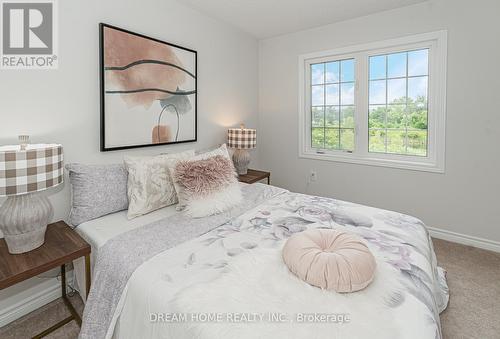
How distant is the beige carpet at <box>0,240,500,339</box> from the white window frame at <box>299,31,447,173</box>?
971 millimetres

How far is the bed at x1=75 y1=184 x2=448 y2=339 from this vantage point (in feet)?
3.23

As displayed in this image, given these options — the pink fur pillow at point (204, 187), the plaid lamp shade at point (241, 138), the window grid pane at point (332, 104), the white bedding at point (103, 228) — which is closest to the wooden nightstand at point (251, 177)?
the plaid lamp shade at point (241, 138)

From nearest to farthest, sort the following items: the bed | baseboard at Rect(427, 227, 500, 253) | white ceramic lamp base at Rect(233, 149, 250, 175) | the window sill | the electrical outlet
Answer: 1. the bed
2. baseboard at Rect(427, 227, 500, 253)
3. the window sill
4. white ceramic lamp base at Rect(233, 149, 250, 175)
5. the electrical outlet

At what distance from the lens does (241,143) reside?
11.0 feet

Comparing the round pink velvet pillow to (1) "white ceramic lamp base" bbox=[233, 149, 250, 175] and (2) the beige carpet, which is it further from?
(1) "white ceramic lamp base" bbox=[233, 149, 250, 175]

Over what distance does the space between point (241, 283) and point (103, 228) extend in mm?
1091

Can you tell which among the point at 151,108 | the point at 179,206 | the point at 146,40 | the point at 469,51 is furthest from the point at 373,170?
the point at 146,40

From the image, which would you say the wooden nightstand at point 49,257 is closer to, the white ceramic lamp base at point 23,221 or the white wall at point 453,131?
the white ceramic lamp base at point 23,221

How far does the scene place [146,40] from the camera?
2.43m

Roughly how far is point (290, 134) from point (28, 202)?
303 cm

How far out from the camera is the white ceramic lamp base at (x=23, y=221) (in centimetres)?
149

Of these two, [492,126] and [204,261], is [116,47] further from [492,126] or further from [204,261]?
[492,126]

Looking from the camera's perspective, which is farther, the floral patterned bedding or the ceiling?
the ceiling
